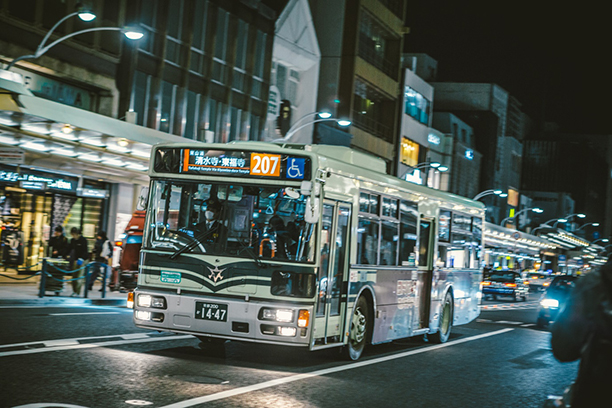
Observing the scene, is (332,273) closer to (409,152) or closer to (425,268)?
(425,268)

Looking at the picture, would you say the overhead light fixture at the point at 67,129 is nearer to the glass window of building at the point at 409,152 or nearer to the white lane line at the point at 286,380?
the white lane line at the point at 286,380

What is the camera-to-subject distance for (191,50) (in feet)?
116

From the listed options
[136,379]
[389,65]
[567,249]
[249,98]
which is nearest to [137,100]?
[249,98]

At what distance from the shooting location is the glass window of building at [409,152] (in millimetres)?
60781

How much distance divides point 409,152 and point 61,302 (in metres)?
44.8

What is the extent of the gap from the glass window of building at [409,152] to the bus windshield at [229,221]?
49374 millimetres

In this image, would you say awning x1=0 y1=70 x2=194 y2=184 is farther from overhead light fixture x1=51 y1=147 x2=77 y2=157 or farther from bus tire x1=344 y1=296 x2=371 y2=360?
bus tire x1=344 y1=296 x2=371 y2=360

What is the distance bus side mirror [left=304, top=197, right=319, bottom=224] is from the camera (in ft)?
34.4

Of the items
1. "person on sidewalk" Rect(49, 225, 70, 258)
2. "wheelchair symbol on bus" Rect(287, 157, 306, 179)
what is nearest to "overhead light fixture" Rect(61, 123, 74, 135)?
"person on sidewalk" Rect(49, 225, 70, 258)

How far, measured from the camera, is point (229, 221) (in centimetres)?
1130

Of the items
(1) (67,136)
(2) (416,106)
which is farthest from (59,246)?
(2) (416,106)

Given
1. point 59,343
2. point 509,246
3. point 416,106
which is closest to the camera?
point 59,343

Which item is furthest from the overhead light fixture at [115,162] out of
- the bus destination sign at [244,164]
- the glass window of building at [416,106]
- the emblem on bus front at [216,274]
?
the glass window of building at [416,106]

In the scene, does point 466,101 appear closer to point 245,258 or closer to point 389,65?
point 389,65
